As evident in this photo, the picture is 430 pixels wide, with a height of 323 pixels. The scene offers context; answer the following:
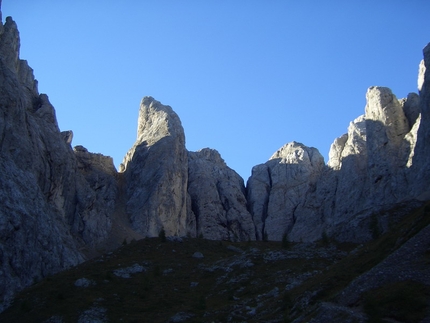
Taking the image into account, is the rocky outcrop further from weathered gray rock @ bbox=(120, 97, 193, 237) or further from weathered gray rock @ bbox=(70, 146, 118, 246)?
weathered gray rock @ bbox=(120, 97, 193, 237)

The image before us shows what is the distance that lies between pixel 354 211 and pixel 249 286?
58.2 meters

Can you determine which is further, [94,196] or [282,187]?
[282,187]

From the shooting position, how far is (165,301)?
45094mm

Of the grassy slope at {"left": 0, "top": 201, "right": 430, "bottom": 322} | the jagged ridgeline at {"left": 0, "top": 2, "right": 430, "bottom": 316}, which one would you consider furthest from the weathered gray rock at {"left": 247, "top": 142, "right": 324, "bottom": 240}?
the grassy slope at {"left": 0, "top": 201, "right": 430, "bottom": 322}

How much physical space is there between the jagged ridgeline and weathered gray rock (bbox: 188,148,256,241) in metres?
0.28

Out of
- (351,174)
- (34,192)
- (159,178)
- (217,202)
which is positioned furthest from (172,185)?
(34,192)

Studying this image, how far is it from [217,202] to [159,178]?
15.7 meters

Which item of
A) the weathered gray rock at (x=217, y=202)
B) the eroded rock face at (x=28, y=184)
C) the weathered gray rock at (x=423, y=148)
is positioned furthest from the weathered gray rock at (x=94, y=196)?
the weathered gray rock at (x=423, y=148)

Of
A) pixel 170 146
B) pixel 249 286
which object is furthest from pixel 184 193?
pixel 249 286

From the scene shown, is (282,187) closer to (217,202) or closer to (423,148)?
(217,202)

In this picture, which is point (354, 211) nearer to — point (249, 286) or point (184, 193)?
point (184, 193)

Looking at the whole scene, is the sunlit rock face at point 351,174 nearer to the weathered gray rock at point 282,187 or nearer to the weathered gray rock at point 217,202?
the weathered gray rock at point 282,187

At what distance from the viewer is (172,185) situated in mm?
111500

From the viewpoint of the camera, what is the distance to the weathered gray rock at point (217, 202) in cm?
11488
